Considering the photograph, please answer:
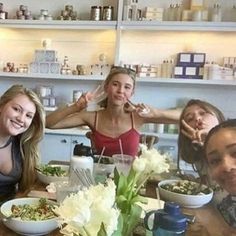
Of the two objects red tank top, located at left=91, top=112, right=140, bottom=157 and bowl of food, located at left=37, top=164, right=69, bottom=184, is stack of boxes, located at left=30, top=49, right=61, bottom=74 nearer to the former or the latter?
red tank top, located at left=91, top=112, right=140, bottom=157

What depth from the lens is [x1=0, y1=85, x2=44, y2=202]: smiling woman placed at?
1689mm

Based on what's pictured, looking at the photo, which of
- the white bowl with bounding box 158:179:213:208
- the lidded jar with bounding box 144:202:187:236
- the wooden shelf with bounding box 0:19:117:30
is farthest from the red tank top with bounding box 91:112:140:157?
A: the wooden shelf with bounding box 0:19:117:30

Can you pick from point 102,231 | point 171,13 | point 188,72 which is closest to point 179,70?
point 188,72

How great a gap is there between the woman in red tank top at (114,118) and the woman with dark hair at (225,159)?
38.4 inches

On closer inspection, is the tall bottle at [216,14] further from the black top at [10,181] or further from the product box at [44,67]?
the black top at [10,181]

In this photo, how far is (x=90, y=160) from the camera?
1426mm

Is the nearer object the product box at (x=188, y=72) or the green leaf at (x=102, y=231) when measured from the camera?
the green leaf at (x=102, y=231)

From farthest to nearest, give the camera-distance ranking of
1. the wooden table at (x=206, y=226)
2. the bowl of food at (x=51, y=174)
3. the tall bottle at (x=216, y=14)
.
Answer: the tall bottle at (x=216, y=14) → the bowl of food at (x=51, y=174) → the wooden table at (x=206, y=226)

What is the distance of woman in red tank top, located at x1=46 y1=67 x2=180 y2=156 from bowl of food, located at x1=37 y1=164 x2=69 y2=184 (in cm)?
36

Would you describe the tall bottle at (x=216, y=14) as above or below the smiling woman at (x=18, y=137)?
above

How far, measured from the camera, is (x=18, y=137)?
1.81 m

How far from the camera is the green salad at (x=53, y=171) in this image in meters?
1.65

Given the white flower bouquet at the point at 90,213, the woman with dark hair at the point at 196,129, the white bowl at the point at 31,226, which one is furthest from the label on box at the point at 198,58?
the white flower bouquet at the point at 90,213

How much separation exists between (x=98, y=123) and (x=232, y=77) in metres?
1.47
